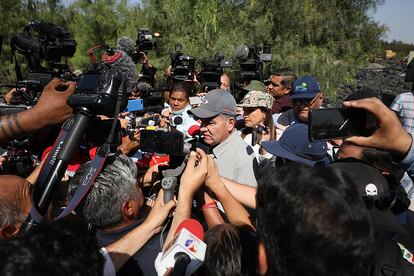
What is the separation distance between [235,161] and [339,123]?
4.45ft

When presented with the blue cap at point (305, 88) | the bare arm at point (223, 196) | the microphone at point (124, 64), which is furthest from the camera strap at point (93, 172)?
the blue cap at point (305, 88)

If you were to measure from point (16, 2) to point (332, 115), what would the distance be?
40.0 ft

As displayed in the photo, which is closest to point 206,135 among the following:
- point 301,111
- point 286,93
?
point 301,111

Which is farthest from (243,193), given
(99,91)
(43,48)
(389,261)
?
(43,48)

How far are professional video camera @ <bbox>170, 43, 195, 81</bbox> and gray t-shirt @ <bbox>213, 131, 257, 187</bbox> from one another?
1930mm

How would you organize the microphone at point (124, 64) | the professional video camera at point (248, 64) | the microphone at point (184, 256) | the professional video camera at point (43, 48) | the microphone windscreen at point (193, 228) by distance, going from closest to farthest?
the microphone at point (184, 256) → the microphone windscreen at point (193, 228) → the professional video camera at point (43, 48) → the microphone at point (124, 64) → the professional video camera at point (248, 64)

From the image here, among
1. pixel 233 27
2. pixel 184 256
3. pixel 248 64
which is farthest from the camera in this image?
pixel 233 27

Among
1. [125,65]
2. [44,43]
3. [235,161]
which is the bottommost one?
[235,161]

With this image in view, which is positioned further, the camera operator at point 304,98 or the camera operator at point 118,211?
the camera operator at point 304,98

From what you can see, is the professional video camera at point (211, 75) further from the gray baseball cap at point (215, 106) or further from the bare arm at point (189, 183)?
the bare arm at point (189, 183)

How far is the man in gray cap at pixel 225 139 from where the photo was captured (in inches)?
104

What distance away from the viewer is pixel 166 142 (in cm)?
174

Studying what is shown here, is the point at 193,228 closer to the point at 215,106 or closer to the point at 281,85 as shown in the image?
the point at 215,106

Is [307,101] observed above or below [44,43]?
below
